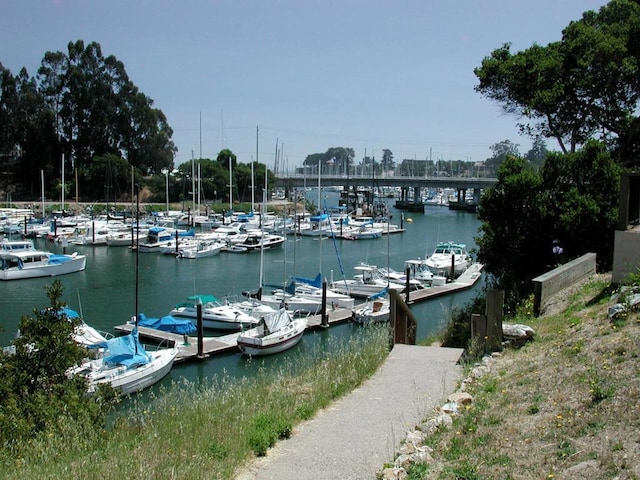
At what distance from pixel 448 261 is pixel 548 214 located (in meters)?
26.3

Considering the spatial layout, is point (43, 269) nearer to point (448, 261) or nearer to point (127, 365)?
point (127, 365)

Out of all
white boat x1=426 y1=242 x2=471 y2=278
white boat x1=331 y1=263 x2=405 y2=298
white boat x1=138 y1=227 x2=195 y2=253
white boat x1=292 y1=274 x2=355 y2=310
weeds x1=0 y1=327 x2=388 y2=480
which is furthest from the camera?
white boat x1=138 y1=227 x2=195 y2=253

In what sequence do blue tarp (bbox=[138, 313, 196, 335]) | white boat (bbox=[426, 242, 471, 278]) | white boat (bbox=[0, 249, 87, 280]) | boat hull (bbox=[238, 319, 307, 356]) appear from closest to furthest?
boat hull (bbox=[238, 319, 307, 356]) → blue tarp (bbox=[138, 313, 196, 335]) → white boat (bbox=[0, 249, 87, 280]) → white boat (bbox=[426, 242, 471, 278])

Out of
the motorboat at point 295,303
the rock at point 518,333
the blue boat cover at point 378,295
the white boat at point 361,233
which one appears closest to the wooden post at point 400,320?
the rock at point 518,333

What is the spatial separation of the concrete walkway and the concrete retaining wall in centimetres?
354

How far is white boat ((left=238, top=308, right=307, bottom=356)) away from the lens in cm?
2512

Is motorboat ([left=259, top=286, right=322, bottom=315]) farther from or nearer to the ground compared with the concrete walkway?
nearer to the ground

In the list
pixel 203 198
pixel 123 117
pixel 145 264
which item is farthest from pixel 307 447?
pixel 123 117

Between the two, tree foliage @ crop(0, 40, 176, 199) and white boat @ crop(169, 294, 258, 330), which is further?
tree foliage @ crop(0, 40, 176, 199)

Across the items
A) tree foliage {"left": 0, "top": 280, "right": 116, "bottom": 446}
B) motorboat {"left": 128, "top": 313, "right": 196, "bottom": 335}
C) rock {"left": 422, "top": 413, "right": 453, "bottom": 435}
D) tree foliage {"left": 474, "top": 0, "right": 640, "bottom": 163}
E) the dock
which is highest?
tree foliage {"left": 474, "top": 0, "right": 640, "bottom": 163}

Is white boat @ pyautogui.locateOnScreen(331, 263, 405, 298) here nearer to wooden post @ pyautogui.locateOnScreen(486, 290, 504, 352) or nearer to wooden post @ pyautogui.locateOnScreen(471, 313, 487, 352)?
wooden post @ pyautogui.locateOnScreen(471, 313, 487, 352)

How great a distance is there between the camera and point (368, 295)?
37000 mm

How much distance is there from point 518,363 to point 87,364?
1494 centimetres

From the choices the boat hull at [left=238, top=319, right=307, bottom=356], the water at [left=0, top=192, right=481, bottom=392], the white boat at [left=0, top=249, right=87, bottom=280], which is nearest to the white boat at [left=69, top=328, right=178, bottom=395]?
the water at [left=0, top=192, right=481, bottom=392]
